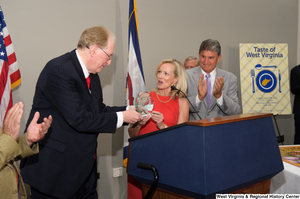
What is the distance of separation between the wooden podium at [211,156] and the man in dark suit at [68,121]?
Result: 0.42 m

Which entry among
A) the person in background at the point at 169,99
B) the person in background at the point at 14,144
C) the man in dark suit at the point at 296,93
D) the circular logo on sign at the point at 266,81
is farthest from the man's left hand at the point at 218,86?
the man in dark suit at the point at 296,93

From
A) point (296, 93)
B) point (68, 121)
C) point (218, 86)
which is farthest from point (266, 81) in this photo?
point (68, 121)

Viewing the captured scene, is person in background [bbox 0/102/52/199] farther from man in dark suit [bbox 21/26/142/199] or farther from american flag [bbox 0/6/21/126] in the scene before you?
american flag [bbox 0/6/21/126]

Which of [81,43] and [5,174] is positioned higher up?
[81,43]

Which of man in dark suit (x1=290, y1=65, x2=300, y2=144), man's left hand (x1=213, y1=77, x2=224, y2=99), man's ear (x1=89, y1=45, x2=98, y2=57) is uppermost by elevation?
man's ear (x1=89, y1=45, x2=98, y2=57)

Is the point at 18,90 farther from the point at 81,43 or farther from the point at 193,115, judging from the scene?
the point at 193,115

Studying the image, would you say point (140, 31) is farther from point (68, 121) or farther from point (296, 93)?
point (296, 93)

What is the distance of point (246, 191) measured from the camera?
1391mm

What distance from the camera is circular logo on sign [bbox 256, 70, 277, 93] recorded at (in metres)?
4.25

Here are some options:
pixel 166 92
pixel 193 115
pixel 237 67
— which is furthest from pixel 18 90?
pixel 237 67

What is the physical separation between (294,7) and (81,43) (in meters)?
4.80

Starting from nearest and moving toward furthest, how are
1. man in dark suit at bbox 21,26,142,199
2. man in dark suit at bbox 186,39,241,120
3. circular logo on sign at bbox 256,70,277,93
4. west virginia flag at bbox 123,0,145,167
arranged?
man in dark suit at bbox 21,26,142,199 < man in dark suit at bbox 186,39,241,120 < west virginia flag at bbox 123,0,145,167 < circular logo on sign at bbox 256,70,277,93

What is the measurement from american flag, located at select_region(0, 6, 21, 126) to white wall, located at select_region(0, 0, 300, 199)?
0.28 metres

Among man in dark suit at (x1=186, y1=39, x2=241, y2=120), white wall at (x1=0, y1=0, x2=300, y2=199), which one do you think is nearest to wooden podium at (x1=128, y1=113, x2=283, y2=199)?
man in dark suit at (x1=186, y1=39, x2=241, y2=120)
